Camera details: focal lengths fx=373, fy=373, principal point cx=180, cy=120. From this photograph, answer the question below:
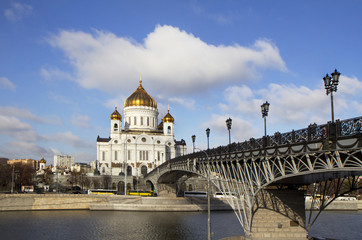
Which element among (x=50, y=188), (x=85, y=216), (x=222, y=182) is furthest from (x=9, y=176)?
(x=222, y=182)

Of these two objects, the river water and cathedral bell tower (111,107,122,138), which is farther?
cathedral bell tower (111,107,122,138)

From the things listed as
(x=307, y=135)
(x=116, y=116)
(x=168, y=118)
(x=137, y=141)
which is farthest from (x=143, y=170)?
(x=307, y=135)

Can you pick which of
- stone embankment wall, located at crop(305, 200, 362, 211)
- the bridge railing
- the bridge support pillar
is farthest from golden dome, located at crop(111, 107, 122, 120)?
the bridge support pillar

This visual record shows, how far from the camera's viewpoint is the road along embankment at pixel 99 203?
5956 cm

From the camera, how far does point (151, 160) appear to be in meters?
102

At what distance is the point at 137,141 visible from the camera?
102 metres

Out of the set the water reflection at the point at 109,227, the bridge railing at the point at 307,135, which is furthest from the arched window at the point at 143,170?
the bridge railing at the point at 307,135

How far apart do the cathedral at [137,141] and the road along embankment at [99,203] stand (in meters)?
33.8

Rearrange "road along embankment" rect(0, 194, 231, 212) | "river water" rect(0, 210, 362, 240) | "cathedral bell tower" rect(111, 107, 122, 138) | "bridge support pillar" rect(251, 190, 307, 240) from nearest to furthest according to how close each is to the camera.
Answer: "bridge support pillar" rect(251, 190, 307, 240)
"river water" rect(0, 210, 362, 240)
"road along embankment" rect(0, 194, 231, 212)
"cathedral bell tower" rect(111, 107, 122, 138)

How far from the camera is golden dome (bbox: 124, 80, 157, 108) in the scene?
357ft

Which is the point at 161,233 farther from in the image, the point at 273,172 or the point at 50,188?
the point at 50,188

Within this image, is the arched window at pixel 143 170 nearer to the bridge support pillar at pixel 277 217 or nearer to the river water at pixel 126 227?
the river water at pixel 126 227

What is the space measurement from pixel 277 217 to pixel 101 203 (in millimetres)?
40976

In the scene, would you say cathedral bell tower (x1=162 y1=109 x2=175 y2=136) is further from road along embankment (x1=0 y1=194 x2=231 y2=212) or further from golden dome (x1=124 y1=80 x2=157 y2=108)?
road along embankment (x1=0 y1=194 x2=231 y2=212)
